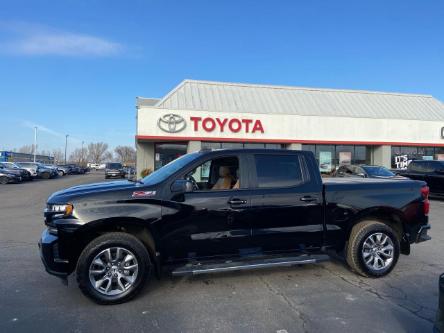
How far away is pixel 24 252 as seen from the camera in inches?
260

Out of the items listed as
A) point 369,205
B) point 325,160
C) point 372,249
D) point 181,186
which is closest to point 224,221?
point 181,186

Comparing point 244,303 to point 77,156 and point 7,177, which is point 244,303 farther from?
point 77,156

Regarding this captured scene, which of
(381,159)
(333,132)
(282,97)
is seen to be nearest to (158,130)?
(282,97)

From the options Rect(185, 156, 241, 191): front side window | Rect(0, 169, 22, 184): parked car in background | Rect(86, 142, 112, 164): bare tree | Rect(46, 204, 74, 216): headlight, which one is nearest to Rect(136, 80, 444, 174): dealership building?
Rect(0, 169, 22, 184): parked car in background

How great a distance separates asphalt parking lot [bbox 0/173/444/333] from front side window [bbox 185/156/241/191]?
53.3 inches

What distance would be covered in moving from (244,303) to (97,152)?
462ft

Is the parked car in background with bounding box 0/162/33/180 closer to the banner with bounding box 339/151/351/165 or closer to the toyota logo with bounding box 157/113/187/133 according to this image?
the toyota logo with bounding box 157/113/187/133

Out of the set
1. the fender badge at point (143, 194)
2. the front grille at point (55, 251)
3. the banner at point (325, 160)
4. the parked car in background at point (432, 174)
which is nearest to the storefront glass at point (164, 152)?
the banner at point (325, 160)

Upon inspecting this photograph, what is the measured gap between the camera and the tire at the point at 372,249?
5242 millimetres

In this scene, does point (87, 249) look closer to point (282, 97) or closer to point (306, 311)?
point (306, 311)

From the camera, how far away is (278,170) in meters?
5.12

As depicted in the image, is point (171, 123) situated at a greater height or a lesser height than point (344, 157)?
greater

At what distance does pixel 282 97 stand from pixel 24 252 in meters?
22.6

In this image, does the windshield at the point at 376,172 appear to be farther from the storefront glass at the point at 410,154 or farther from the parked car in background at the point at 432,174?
the storefront glass at the point at 410,154
